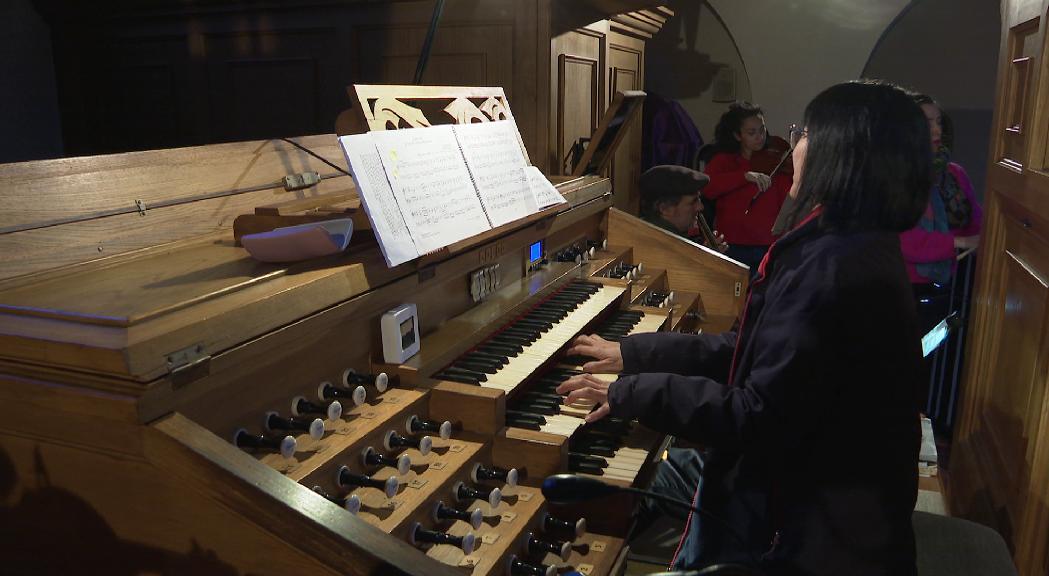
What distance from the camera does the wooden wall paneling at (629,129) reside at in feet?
16.9

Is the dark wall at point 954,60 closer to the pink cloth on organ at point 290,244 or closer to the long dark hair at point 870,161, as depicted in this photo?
the long dark hair at point 870,161

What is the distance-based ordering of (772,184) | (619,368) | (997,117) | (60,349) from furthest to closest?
1. (772,184)
2. (997,117)
3. (619,368)
4. (60,349)

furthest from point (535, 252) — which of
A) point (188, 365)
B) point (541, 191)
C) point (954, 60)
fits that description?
point (954, 60)

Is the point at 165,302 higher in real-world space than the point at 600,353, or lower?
higher

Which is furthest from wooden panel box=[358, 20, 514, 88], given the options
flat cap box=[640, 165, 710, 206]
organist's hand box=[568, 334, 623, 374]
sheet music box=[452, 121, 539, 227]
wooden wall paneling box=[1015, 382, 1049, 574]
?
wooden wall paneling box=[1015, 382, 1049, 574]

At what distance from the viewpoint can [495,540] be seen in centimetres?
170

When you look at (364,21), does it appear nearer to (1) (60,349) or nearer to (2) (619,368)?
(2) (619,368)

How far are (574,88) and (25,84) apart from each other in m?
2.72

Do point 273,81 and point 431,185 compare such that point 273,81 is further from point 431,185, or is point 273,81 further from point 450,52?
point 431,185

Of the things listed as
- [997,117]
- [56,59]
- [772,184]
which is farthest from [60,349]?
[772,184]

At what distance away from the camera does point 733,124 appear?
16.7ft

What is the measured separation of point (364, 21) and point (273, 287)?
2.55 meters

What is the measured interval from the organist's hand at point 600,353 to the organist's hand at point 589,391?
20cm

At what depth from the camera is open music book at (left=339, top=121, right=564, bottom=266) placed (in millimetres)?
1896
